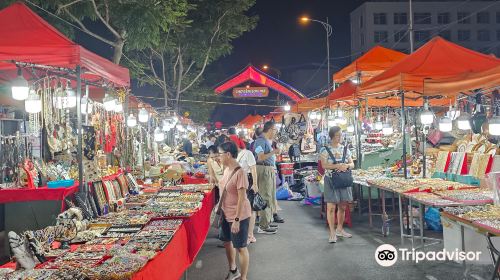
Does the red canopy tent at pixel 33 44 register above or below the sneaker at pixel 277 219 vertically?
above

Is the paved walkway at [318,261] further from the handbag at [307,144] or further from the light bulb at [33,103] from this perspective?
the handbag at [307,144]

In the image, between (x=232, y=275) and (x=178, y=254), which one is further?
(x=232, y=275)

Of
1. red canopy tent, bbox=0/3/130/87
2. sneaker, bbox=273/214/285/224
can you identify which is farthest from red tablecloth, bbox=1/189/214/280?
sneaker, bbox=273/214/285/224

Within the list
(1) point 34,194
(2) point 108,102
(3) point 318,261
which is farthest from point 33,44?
(3) point 318,261

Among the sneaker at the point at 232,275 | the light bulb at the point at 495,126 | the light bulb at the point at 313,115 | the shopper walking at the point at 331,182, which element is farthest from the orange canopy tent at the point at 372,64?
the sneaker at the point at 232,275

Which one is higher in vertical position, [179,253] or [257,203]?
[257,203]

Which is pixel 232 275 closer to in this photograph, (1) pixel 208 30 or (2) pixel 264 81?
(1) pixel 208 30

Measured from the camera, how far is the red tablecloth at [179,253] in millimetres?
3938

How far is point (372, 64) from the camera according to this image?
38.8 ft

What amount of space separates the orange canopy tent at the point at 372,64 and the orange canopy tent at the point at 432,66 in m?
3.42

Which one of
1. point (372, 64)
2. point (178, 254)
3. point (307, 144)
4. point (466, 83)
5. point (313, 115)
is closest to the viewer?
point (178, 254)

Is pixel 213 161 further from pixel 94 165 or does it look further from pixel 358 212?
pixel 358 212

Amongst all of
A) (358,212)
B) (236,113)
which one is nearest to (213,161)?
(358,212)

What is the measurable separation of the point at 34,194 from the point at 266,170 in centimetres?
430
